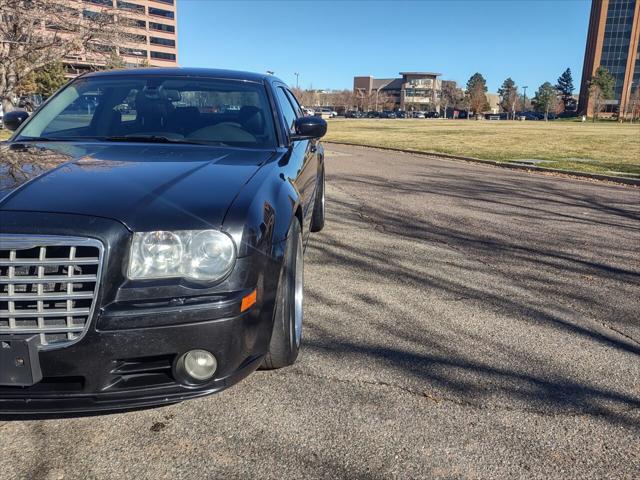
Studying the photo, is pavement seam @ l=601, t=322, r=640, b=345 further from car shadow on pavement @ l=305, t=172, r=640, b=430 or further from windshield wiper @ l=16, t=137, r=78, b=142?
windshield wiper @ l=16, t=137, r=78, b=142

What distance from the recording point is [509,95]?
130m

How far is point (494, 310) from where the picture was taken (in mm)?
3775

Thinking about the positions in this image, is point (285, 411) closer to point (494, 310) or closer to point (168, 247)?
point (168, 247)

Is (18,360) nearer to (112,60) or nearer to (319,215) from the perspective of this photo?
(319,215)

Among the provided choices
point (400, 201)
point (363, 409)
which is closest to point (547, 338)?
point (363, 409)

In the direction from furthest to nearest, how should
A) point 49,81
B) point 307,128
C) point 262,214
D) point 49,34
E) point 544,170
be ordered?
point 49,81, point 49,34, point 544,170, point 307,128, point 262,214

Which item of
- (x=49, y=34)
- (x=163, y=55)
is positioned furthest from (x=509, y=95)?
(x=49, y=34)

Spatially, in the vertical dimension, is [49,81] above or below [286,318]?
above

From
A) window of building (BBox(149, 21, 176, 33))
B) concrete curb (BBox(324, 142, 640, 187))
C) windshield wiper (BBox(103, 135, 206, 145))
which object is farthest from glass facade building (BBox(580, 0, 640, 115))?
windshield wiper (BBox(103, 135, 206, 145))

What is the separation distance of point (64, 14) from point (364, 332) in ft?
64.6

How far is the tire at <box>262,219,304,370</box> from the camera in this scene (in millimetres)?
2492

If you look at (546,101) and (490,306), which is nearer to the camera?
(490,306)

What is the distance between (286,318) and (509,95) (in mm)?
141221

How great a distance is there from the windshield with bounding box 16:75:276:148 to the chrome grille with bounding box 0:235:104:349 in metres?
1.55
